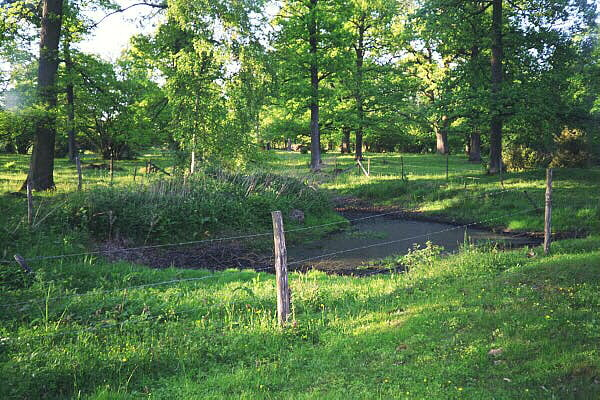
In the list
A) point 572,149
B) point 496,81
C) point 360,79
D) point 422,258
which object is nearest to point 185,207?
point 422,258

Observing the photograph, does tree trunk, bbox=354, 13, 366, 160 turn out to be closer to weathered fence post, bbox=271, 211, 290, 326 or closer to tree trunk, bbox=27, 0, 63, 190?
tree trunk, bbox=27, 0, 63, 190

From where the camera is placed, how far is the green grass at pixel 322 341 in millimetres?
5027

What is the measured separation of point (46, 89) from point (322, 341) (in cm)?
1596

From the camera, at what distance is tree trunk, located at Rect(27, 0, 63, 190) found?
1728cm

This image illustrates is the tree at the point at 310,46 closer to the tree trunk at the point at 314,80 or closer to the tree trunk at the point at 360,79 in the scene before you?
the tree trunk at the point at 314,80

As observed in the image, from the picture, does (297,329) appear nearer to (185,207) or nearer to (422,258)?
(422,258)

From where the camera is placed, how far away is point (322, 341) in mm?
6512

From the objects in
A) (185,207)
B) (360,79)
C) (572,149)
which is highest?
(360,79)

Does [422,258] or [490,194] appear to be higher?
[490,194]

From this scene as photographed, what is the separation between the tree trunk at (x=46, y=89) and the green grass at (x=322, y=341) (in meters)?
10.0

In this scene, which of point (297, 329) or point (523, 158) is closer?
point (297, 329)

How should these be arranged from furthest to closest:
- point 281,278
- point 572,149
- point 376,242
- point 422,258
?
point 572,149 < point 376,242 < point 422,258 < point 281,278

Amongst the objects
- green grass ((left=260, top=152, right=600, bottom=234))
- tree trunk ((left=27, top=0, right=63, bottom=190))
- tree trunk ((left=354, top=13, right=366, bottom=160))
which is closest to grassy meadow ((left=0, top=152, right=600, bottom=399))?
tree trunk ((left=27, top=0, right=63, bottom=190))

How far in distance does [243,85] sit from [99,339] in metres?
14.1
